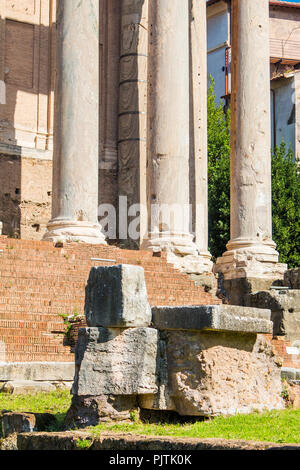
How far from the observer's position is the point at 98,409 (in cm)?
754

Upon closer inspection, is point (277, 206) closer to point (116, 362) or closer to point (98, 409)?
point (116, 362)

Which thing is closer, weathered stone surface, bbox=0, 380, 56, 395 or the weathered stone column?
weathered stone surface, bbox=0, 380, 56, 395

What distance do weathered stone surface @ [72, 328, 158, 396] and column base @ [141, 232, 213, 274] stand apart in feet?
34.9

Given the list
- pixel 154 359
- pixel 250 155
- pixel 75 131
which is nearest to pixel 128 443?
pixel 154 359

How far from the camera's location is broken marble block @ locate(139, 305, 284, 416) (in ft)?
25.0

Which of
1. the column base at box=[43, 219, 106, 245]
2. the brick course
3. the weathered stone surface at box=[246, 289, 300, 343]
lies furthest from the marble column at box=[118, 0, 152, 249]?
the weathered stone surface at box=[246, 289, 300, 343]

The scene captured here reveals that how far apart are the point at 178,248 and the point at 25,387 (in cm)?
864

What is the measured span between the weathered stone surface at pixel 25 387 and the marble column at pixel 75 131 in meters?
6.57

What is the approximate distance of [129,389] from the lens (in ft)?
24.8

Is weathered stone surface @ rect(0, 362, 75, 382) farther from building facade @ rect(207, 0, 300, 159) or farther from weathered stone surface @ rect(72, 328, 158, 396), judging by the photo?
building facade @ rect(207, 0, 300, 159)

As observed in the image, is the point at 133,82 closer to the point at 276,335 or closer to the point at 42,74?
the point at 42,74

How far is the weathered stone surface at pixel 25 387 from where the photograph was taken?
1011 cm

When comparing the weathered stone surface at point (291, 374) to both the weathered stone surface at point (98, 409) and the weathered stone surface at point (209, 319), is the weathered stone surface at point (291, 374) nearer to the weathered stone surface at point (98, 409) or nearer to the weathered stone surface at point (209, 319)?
the weathered stone surface at point (209, 319)

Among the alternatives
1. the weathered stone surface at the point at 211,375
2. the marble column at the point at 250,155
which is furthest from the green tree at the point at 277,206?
the weathered stone surface at the point at 211,375
